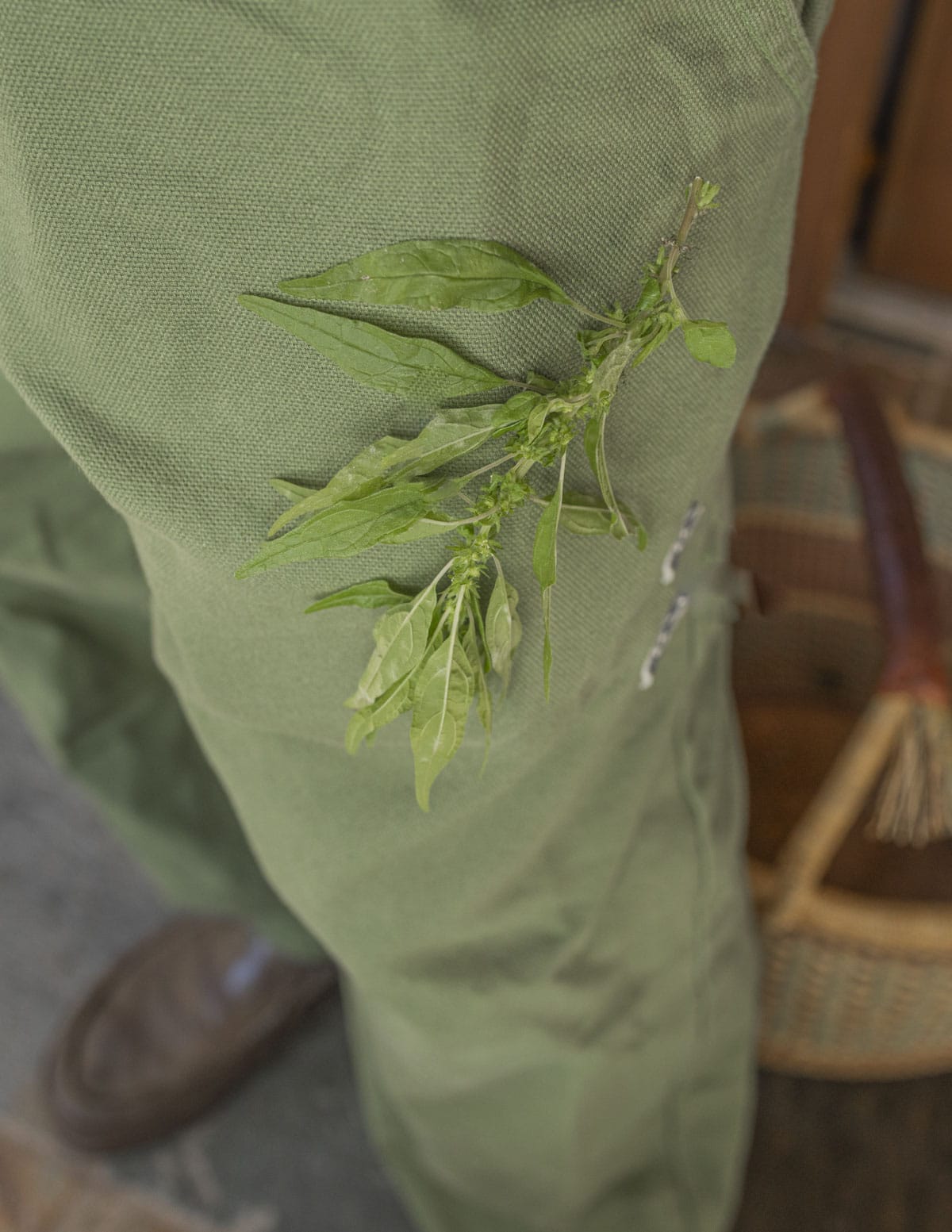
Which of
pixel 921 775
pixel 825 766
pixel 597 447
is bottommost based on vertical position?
pixel 825 766

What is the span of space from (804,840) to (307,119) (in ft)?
2.15

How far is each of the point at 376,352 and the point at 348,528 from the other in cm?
6

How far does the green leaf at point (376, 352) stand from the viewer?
0.32 metres

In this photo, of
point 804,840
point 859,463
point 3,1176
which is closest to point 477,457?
point 804,840

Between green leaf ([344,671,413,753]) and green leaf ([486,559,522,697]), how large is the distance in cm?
3

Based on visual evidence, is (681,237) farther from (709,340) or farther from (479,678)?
(479,678)

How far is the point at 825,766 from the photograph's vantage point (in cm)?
114

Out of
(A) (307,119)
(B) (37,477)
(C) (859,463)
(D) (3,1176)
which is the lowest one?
(D) (3,1176)

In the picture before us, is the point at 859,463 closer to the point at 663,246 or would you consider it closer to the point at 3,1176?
the point at 663,246

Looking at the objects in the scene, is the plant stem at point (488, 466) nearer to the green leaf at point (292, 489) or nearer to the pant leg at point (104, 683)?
the green leaf at point (292, 489)

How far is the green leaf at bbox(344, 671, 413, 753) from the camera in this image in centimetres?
38

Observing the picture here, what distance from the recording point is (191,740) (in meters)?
0.86

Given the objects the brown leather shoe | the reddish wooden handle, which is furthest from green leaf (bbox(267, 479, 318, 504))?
the brown leather shoe

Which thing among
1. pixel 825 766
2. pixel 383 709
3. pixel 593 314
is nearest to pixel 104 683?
pixel 383 709
